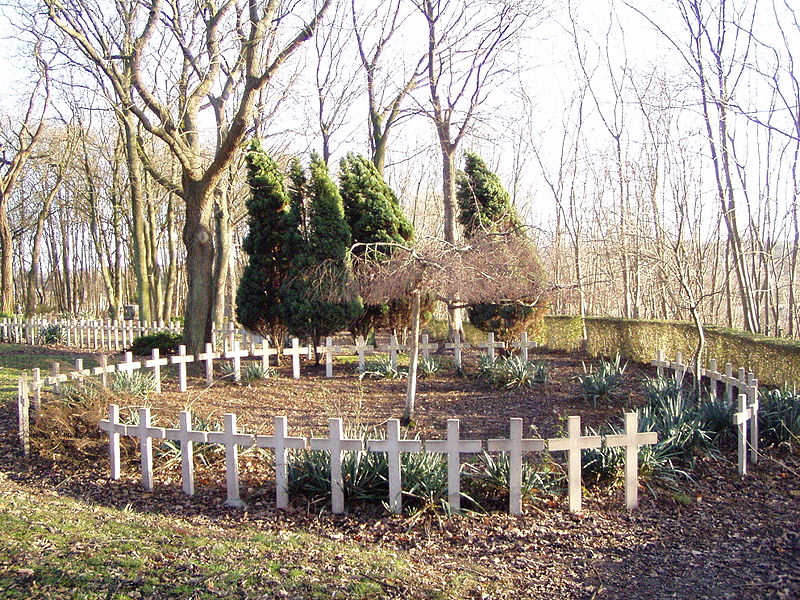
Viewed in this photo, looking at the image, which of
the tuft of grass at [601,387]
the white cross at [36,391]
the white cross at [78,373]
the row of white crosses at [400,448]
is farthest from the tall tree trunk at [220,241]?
the row of white crosses at [400,448]

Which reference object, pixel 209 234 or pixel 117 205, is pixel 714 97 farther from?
pixel 117 205

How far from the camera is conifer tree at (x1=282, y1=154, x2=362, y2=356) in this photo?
14.5 m

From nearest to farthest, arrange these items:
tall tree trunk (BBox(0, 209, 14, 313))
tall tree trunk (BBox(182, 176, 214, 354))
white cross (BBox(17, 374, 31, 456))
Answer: white cross (BBox(17, 374, 31, 456)) < tall tree trunk (BBox(182, 176, 214, 354)) < tall tree trunk (BBox(0, 209, 14, 313))

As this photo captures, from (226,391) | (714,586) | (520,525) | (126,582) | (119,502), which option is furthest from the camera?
(226,391)

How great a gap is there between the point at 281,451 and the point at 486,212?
11.9 meters

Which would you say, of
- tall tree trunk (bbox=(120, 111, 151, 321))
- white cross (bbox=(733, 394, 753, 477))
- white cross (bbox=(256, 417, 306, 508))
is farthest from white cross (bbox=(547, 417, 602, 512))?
tall tree trunk (bbox=(120, 111, 151, 321))

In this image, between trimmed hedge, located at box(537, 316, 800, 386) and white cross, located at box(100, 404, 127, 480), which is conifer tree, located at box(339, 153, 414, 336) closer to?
trimmed hedge, located at box(537, 316, 800, 386)

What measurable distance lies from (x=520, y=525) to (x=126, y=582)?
305 centimetres

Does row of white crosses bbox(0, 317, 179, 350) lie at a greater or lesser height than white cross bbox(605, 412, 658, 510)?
greater

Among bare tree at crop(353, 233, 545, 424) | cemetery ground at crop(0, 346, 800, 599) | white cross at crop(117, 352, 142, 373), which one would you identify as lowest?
cemetery ground at crop(0, 346, 800, 599)

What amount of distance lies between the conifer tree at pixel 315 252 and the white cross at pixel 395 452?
344 inches

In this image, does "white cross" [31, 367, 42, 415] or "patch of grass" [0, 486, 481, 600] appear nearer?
"patch of grass" [0, 486, 481, 600]

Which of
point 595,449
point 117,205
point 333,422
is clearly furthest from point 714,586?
point 117,205

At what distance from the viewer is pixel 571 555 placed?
4.88 metres
